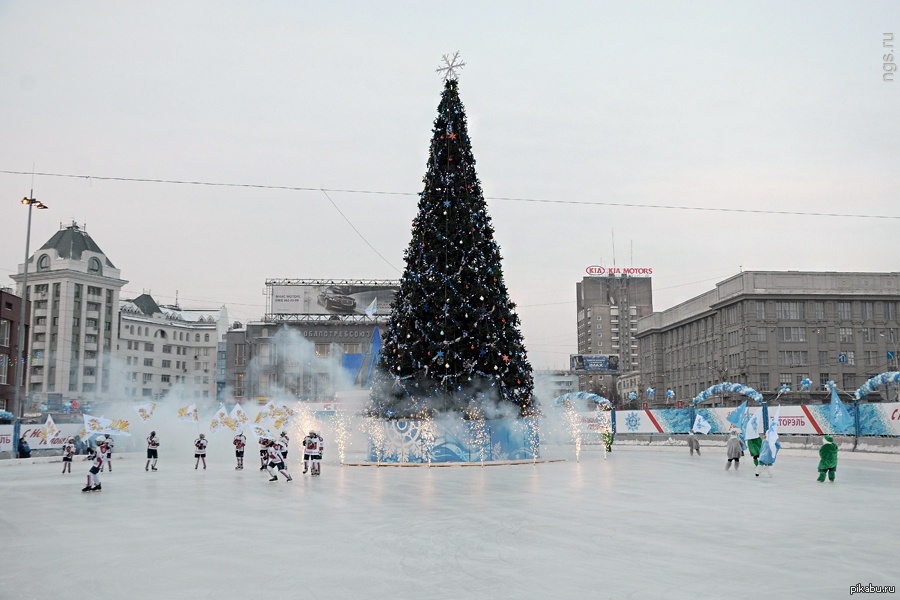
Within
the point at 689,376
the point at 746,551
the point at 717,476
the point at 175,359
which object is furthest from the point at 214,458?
the point at 175,359

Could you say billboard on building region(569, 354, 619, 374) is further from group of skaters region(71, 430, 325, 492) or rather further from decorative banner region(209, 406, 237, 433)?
group of skaters region(71, 430, 325, 492)

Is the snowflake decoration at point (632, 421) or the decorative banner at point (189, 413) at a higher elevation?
the decorative banner at point (189, 413)

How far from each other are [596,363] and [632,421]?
250 ft

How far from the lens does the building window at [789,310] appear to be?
331ft

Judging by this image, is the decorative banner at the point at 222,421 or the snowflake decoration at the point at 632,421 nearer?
the decorative banner at the point at 222,421

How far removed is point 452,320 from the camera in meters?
30.4

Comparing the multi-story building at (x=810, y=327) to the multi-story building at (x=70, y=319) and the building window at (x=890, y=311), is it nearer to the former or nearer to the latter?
the building window at (x=890, y=311)

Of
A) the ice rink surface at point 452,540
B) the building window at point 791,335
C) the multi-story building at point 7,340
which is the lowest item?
the ice rink surface at point 452,540

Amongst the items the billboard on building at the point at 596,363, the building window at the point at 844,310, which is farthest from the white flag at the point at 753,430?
the billboard on building at the point at 596,363

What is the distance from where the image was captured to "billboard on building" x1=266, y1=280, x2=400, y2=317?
380 feet

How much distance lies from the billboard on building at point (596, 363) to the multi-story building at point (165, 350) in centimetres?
6264

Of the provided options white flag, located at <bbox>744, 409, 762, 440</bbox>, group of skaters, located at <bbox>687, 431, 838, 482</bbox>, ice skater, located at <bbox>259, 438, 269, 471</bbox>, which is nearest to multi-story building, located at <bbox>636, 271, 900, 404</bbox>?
white flag, located at <bbox>744, 409, 762, 440</bbox>

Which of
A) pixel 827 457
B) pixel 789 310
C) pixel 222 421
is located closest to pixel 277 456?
pixel 827 457

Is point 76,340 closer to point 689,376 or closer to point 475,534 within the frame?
point 689,376
